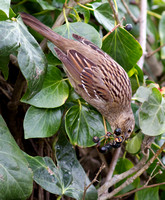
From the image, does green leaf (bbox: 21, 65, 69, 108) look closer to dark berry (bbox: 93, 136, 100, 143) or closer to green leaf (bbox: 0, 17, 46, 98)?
green leaf (bbox: 0, 17, 46, 98)

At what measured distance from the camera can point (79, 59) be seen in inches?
100

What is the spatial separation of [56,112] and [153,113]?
68 cm

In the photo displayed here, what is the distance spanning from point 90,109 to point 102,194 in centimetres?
66

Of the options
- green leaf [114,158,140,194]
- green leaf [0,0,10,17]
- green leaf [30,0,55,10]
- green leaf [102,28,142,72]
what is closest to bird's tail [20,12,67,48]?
green leaf [30,0,55,10]

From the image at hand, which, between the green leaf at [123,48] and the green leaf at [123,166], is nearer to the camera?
the green leaf at [123,48]

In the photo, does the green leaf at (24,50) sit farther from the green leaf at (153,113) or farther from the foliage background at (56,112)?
the green leaf at (153,113)

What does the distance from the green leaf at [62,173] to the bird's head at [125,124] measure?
18.4 inches

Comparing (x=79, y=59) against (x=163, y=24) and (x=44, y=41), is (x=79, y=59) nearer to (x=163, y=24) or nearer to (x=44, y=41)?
(x=44, y=41)

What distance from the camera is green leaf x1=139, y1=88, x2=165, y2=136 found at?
2.09 metres

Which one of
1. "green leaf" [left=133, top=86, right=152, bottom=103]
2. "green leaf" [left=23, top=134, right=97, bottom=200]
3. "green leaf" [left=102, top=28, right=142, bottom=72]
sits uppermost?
"green leaf" [left=102, top=28, right=142, bottom=72]

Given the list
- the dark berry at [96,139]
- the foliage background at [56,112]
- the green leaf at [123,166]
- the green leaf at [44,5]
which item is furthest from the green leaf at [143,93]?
the green leaf at [44,5]

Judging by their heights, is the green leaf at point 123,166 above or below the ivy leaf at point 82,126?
below

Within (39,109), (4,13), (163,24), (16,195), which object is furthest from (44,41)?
(163,24)

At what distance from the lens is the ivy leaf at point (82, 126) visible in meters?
2.17
